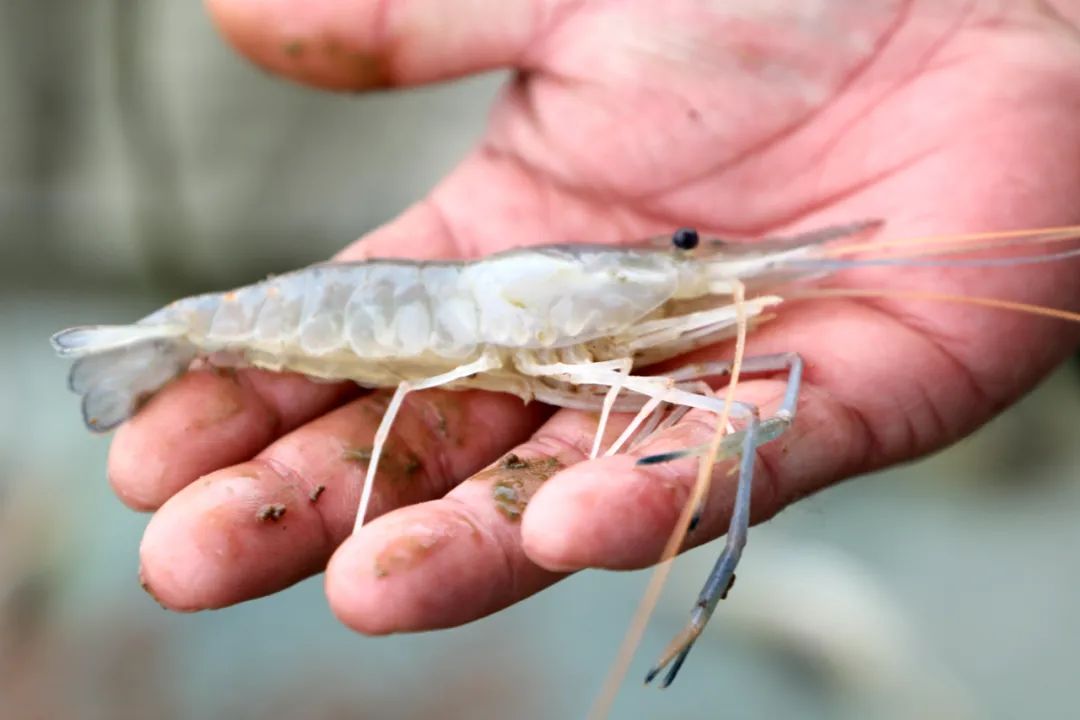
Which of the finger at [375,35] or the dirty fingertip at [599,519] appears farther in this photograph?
the finger at [375,35]

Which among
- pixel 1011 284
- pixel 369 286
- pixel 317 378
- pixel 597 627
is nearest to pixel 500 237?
pixel 369 286

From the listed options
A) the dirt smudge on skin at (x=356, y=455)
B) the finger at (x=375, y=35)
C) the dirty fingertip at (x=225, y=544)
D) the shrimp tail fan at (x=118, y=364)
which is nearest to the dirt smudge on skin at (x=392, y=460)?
the dirt smudge on skin at (x=356, y=455)

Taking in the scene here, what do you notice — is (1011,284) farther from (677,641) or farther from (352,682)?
(352,682)

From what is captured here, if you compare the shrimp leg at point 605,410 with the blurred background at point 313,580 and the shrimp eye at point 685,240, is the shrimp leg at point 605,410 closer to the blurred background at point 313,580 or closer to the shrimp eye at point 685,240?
the shrimp eye at point 685,240

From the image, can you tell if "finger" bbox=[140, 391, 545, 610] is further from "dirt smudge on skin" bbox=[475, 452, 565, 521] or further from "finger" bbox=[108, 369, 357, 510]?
"dirt smudge on skin" bbox=[475, 452, 565, 521]

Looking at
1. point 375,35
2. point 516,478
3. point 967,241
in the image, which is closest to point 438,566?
point 516,478

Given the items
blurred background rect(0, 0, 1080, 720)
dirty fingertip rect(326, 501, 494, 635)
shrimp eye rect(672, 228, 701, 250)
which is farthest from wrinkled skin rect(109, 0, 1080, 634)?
blurred background rect(0, 0, 1080, 720)

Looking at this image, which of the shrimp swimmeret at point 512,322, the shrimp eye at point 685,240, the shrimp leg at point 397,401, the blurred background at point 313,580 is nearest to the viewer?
the shrimp leg at point 397,401
